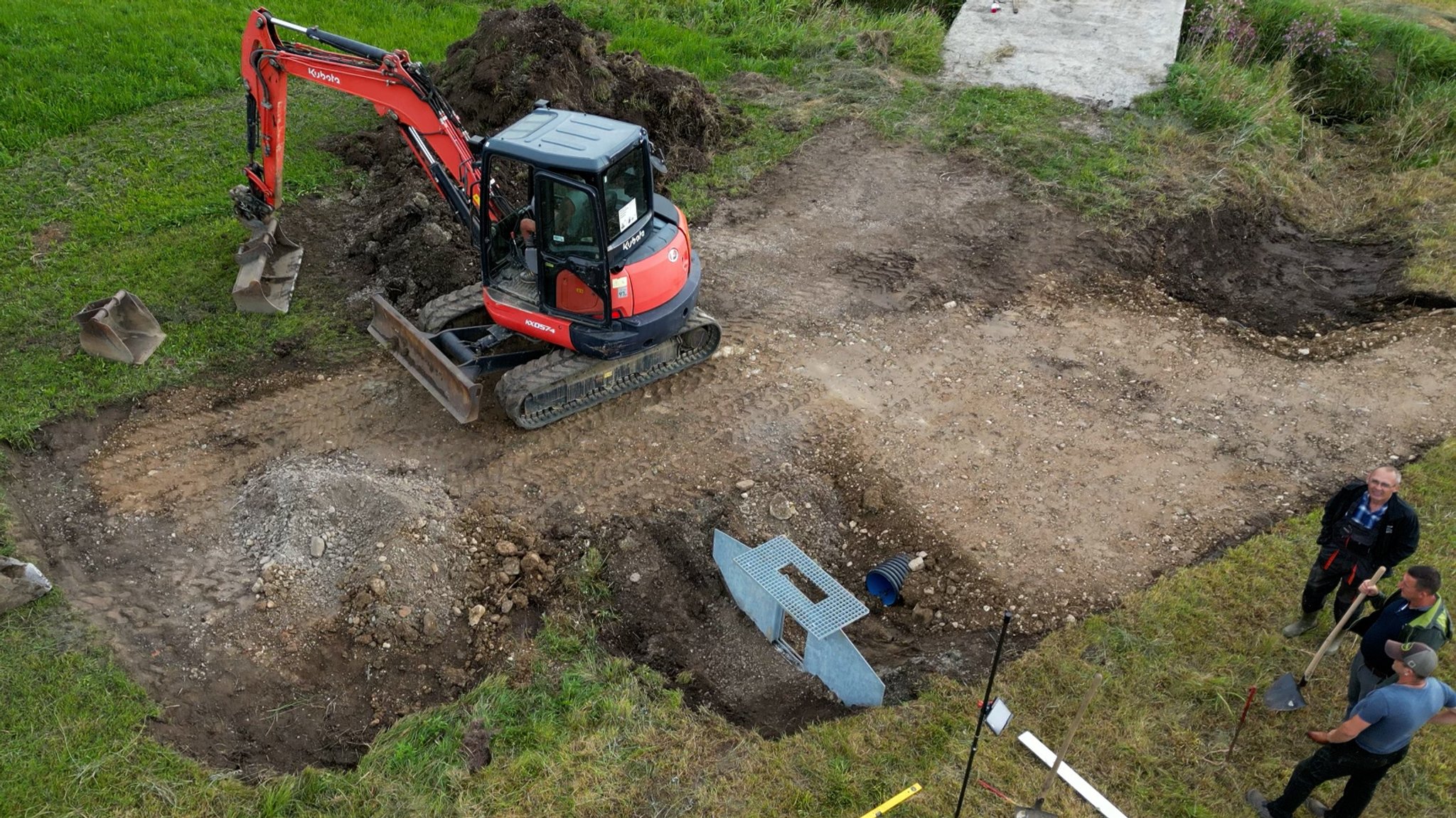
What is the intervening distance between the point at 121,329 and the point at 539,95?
567cm

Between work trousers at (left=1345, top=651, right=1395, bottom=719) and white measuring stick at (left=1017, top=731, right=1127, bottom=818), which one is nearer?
work trousers at (left=1345, top=651, right=1395, bottom=719)

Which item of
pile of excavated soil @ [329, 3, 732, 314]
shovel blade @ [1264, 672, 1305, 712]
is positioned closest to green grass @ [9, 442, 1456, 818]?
shovel blade @ [1264, 672, 1305, 712]

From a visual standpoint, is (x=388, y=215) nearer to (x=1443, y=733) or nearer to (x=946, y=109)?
(x=946, y=109)

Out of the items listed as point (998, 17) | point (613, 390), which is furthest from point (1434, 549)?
point (998, 17)

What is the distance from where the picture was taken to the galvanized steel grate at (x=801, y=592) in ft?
20.0

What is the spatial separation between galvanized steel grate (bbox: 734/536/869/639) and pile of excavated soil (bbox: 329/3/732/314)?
20.1 ft

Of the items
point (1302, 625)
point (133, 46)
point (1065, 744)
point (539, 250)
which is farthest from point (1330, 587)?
point (133, 46)

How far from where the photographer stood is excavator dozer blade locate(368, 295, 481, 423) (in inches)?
306

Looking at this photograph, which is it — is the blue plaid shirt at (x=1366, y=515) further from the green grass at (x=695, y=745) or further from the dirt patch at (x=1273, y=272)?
the dirt patch at (x=1273, y=272)

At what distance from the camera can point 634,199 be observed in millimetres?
7852

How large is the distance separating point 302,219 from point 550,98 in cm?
342

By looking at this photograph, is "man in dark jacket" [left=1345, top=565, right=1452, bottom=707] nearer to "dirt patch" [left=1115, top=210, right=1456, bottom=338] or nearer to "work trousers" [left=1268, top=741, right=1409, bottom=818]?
"work trousers" [left=1268, top=741, right=1409, bottom=818]

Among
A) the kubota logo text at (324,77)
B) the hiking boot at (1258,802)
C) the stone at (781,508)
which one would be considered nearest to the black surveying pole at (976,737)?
the hiking boot at (1258,802)

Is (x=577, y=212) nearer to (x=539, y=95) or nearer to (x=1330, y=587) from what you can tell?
(x=539, y=95)
